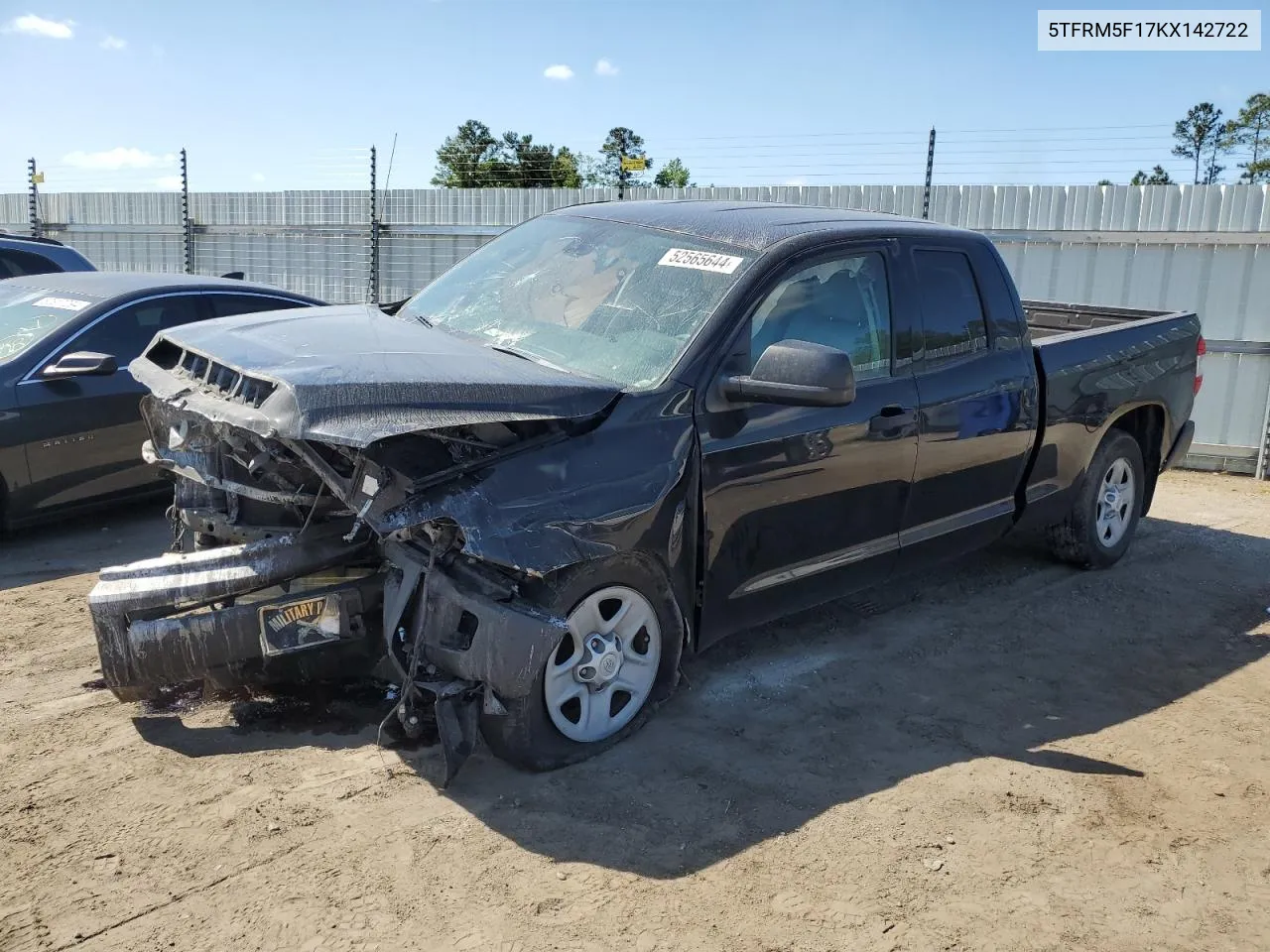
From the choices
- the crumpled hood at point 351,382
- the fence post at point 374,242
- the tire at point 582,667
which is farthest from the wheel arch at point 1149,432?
the fence post at point 374,242

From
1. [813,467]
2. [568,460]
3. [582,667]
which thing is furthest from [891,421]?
[582,667]

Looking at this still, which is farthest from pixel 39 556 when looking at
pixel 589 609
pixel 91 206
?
pixel 91 206

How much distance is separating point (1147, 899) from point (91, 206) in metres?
19.6

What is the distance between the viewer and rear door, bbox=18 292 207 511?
20.0 ft

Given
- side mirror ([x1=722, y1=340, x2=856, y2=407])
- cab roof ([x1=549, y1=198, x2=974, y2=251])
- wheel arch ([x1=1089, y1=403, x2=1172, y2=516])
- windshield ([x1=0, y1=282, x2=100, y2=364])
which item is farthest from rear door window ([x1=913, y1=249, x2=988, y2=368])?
windshield ([x1=0, y1=282, x2=100, y2=364])

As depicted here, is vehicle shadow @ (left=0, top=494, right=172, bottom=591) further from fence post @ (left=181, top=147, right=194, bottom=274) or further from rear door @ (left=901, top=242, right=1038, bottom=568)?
fence post @ (left=181, top=147, right=194, bottom=274)

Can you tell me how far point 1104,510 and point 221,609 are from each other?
A: 5.00 m

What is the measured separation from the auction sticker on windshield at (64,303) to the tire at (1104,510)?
6.05 meters

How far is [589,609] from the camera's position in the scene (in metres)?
3.71

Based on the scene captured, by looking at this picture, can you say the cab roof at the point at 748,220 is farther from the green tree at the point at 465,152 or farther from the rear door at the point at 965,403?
the green tree at the point at 465,152

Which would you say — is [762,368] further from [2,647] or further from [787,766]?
[2,647]

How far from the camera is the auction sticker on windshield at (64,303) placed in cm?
651

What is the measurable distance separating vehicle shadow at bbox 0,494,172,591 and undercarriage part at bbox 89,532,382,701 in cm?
236

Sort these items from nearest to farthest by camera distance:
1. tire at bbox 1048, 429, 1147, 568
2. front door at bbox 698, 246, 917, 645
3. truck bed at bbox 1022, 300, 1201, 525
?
front door at bbox 698, 246, 917, 645
truck bed at bbox 1022, 300, 1201, 525
tire at bbox 1048, 429, 1147, 568
